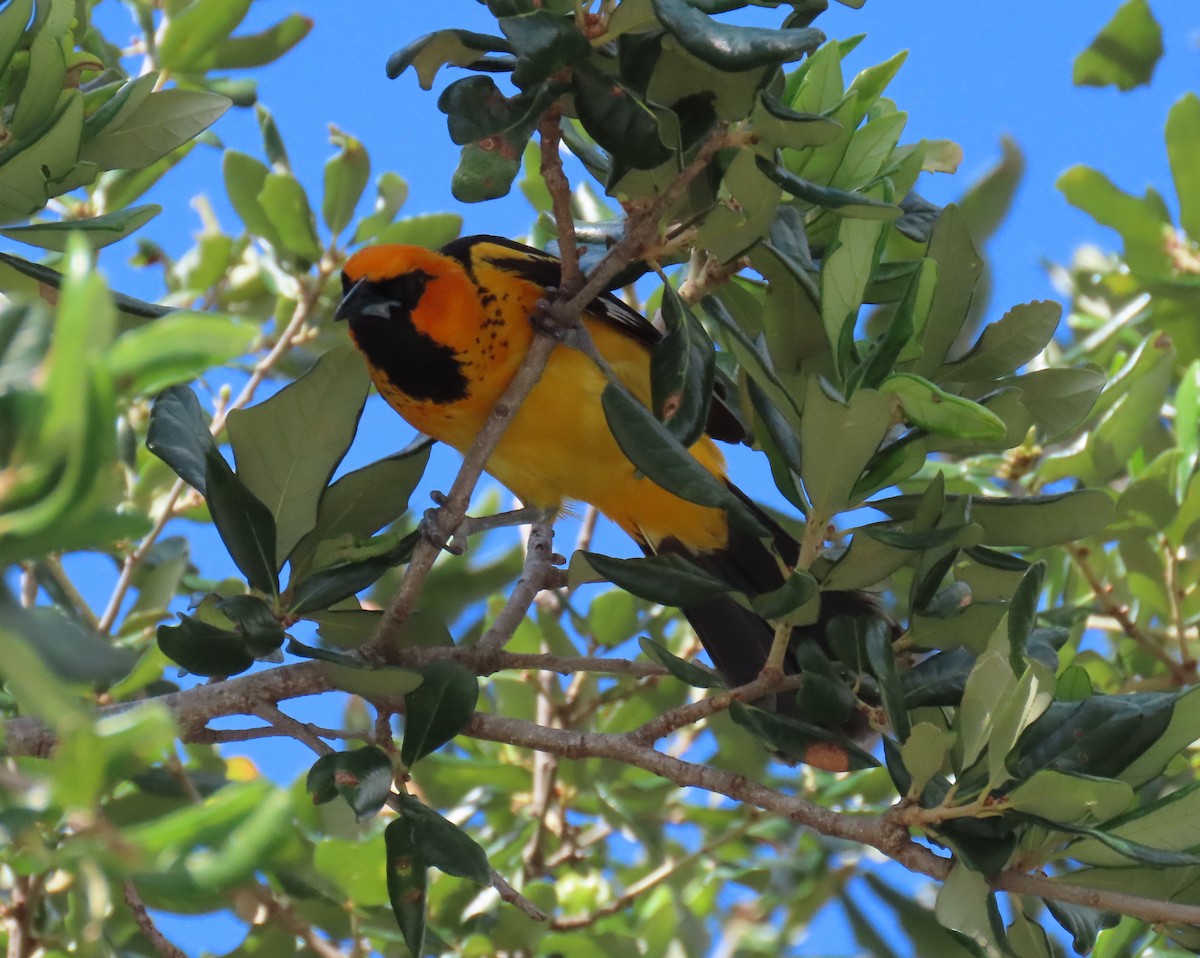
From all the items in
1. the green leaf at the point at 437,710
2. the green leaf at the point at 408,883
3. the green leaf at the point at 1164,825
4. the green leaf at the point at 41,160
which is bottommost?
the green leaf at the point at 1164,825

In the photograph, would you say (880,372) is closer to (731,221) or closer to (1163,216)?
(731,221)

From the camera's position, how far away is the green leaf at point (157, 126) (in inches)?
90.0

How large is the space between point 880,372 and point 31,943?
6.51 feet

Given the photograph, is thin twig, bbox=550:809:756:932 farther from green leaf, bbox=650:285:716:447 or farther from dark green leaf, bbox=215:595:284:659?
green leaf, bbox=650:285:716:447

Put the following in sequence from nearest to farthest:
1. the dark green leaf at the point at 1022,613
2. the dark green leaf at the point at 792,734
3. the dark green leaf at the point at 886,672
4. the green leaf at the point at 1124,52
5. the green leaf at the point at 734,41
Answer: the green leaf at the point at 734,41 < the dark green leaf at the point at 1022,613 < the dark green leaf at the point at 886,672 < the dark green leaf at the point at 792,734 < the green leaf at the point at 1124,52

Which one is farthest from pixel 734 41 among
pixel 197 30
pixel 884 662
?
pixel 197 30

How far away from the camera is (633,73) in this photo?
1.86m

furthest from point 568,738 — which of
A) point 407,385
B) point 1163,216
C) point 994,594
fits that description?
point 1163,216

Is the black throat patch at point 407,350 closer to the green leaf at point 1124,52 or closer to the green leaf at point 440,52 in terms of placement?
the green leaf at point 440,52

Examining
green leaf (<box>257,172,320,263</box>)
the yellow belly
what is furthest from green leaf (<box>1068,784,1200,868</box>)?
green leaf (<box>257,172,320,263</box>)

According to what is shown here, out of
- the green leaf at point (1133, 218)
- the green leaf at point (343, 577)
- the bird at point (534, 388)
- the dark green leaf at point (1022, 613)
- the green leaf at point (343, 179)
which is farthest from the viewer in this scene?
the green leaf at point (1133, 218)

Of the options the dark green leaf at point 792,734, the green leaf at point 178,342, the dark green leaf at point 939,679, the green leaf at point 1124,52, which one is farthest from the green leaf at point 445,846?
the green leaf at point 1124,52

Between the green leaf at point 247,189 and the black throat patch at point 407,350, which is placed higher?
the green leaf at point 247,189

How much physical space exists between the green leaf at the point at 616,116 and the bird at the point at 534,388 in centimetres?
104
